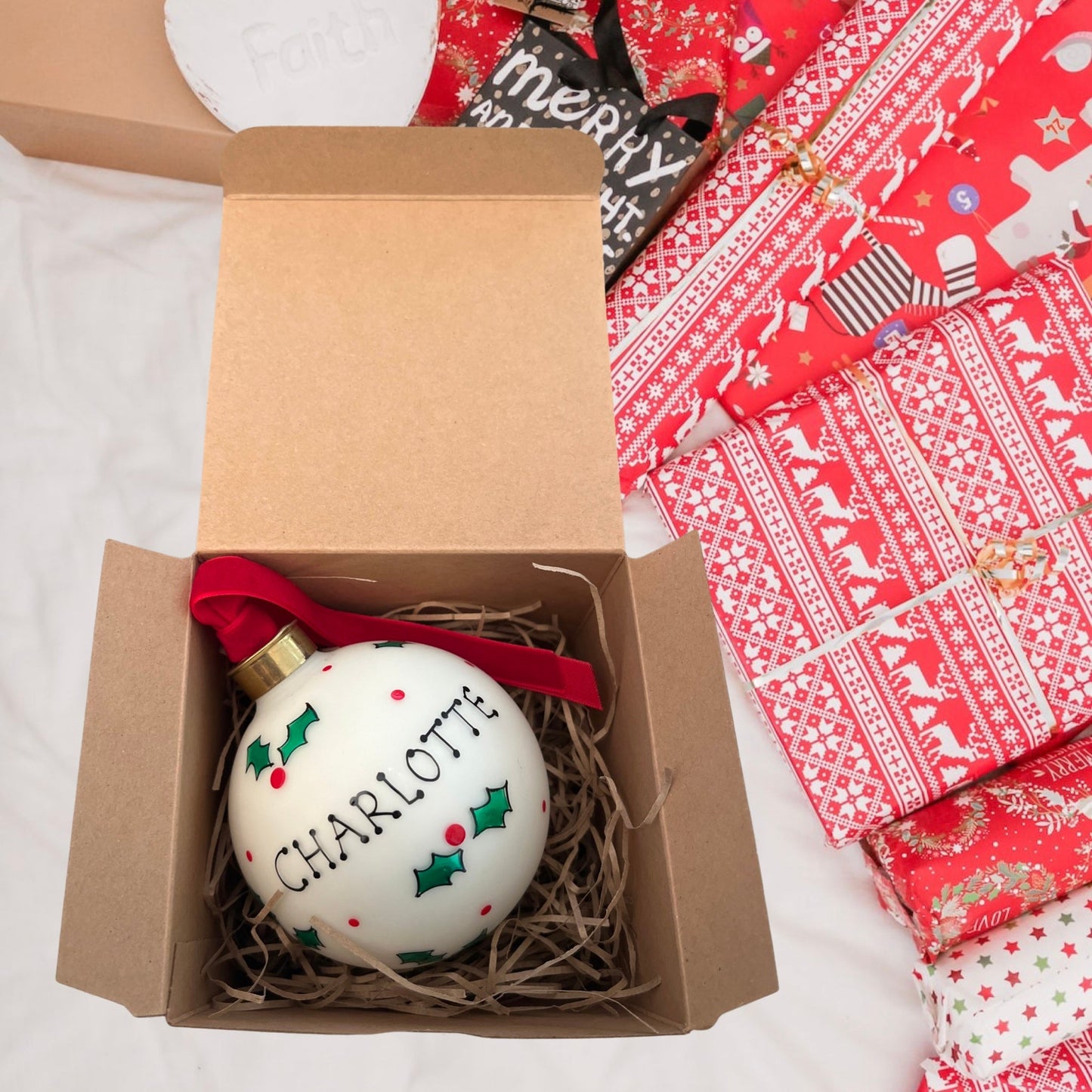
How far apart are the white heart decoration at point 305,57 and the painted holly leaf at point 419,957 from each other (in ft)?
1.93

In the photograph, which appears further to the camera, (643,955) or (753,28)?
(753,28)

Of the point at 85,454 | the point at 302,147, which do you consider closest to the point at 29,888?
the point at 85,454

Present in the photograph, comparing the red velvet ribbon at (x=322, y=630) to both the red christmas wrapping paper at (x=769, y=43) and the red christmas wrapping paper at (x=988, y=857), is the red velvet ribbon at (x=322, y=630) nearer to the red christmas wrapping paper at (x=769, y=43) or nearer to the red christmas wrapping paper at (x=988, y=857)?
the red christmas wrapping paper at (x=988, y=857)

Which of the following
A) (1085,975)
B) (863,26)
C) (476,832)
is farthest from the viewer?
(863,26)

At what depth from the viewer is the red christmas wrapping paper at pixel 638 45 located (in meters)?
0.75

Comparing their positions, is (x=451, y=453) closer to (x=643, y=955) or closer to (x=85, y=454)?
(x=643, y=955)

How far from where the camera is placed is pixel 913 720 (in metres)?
0.69

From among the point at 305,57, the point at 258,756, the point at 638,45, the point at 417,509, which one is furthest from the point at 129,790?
the point at 638,45

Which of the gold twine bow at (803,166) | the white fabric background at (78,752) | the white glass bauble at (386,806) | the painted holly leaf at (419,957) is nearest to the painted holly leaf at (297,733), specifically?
the white glass bauble at (386,806)

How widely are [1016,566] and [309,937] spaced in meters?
0.58

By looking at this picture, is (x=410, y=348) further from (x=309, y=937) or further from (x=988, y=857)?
(x=988, y=857)

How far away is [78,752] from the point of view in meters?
0.67

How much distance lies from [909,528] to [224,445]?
53 cm

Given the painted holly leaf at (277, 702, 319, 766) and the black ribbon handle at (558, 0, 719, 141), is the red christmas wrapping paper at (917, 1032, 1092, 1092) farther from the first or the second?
the black ribbon handle at (558, 0, 719, 141)
